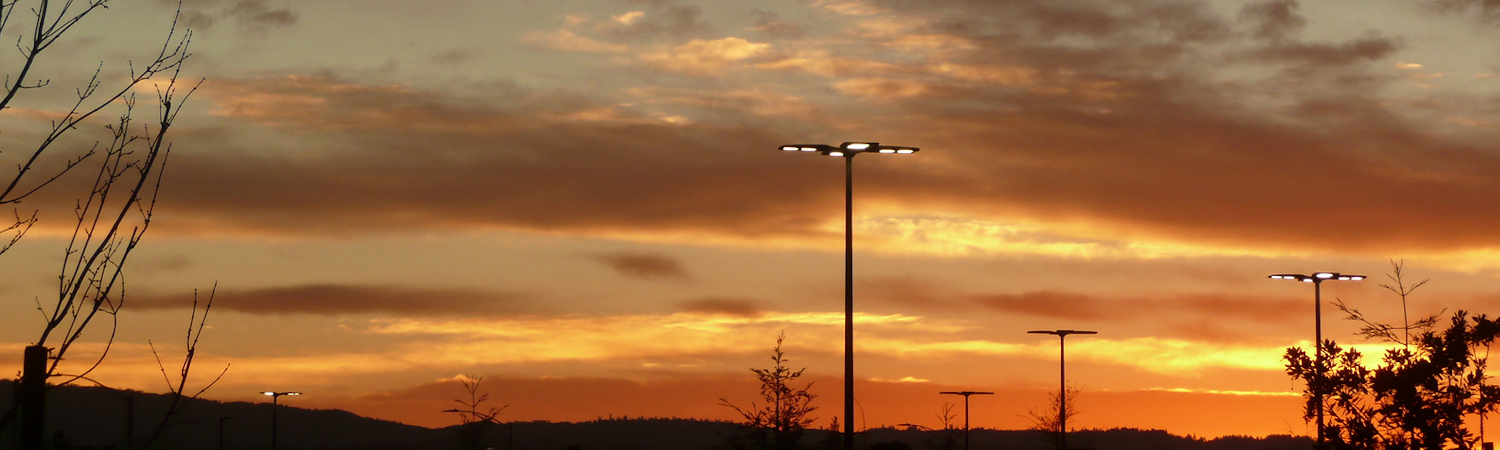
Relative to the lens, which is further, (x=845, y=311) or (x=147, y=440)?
(x=845, y=311)

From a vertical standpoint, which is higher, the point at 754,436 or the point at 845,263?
the point at 845,263

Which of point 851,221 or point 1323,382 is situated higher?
point 851,221

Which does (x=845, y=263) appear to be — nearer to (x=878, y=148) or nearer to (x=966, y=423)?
(x=878, y=148)

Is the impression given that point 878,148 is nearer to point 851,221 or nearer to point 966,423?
point 851,221

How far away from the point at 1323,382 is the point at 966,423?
52.2m

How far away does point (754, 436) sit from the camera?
56.4 metres

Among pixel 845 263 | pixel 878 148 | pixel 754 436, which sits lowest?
pixel 754 436

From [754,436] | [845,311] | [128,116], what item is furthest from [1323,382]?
[128,116]

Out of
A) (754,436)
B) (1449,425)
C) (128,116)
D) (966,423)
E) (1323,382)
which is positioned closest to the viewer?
(128,116)

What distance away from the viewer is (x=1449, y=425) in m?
33.0

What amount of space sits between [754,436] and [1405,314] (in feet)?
87.5

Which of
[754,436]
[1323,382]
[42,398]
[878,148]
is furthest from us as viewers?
[754,436]

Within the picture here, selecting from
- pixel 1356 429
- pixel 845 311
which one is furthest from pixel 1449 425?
pixel 845 311

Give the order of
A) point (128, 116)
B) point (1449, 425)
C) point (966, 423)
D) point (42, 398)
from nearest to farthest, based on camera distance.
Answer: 1. point (42, 398)
2. point (128, 116)
3. point (1449, 425)
4. point (966, 423)
